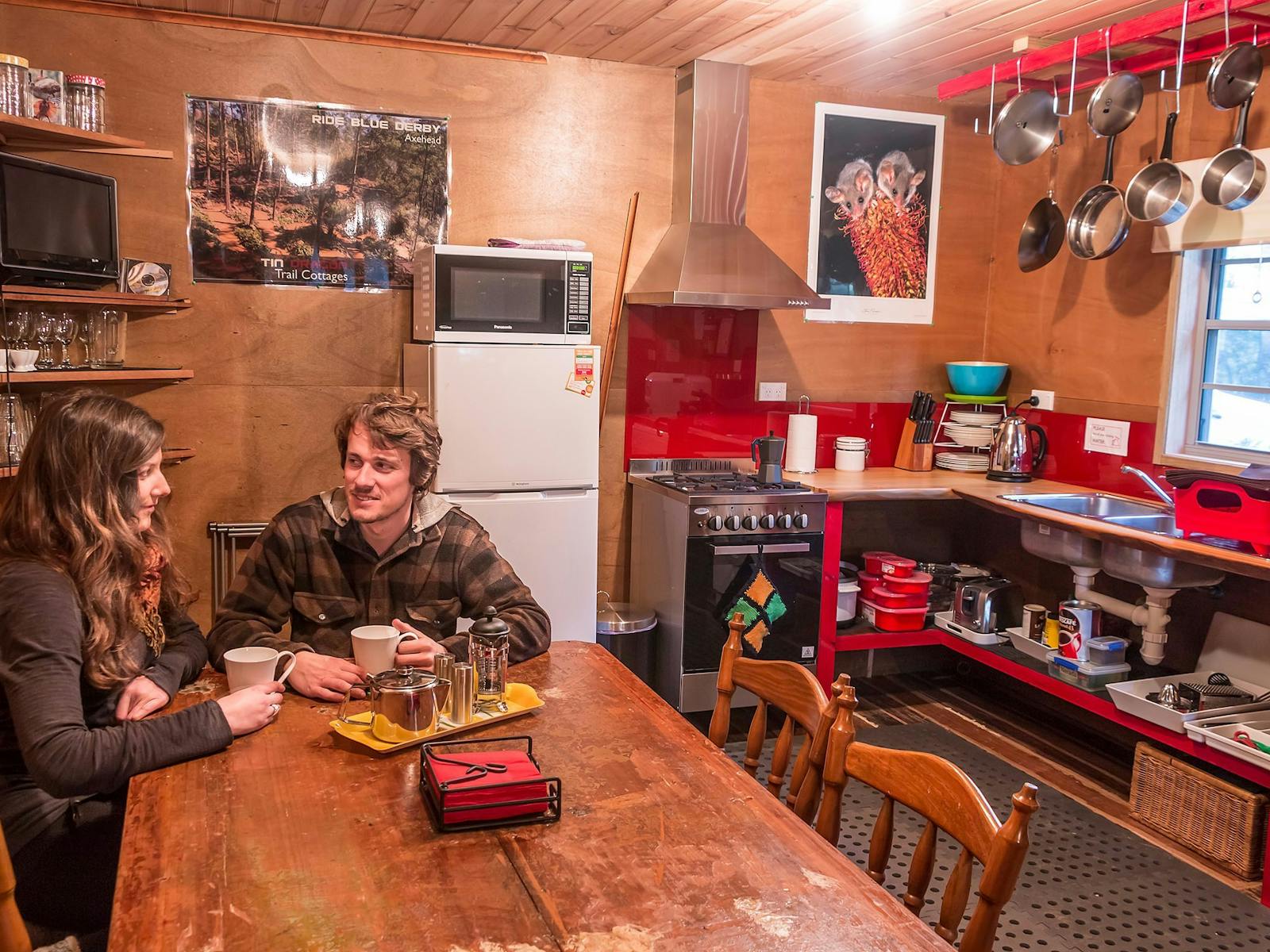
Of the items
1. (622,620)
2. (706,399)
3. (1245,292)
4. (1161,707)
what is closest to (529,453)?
(622,620)

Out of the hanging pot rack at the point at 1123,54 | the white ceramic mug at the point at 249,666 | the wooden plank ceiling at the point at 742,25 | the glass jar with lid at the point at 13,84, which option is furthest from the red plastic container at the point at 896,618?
the glass jar with lid at the point at 13,84

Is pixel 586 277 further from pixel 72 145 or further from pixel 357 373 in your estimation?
pixel 72 145

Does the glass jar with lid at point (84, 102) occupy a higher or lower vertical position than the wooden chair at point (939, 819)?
higher

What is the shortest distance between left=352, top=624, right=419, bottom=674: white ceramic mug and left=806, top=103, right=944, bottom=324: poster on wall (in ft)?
10.0

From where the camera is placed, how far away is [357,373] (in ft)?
13.0

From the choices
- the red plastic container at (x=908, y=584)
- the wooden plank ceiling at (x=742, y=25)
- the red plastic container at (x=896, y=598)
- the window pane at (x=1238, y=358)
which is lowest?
the red plastic container at (x=896, y=598)

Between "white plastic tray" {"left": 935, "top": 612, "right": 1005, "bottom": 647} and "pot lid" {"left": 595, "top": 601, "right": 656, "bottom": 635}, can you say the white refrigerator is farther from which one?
"white plastic tray" {"left": 935, "top": 612, "right": 1005, "bottom": 647}

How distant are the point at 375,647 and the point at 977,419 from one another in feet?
11.0

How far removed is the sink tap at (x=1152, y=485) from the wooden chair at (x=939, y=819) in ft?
8.06

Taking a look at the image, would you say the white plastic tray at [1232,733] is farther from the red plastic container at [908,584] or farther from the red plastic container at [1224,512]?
the red plastic container at [908,584]

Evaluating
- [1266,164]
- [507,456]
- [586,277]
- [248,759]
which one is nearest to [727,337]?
[586,277]

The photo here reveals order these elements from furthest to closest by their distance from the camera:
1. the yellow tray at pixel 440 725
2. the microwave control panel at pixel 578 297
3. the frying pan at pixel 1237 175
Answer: the microwave control panel at pixel 578 297 < the frying pan at pixel 1237 175 < the yellow tray at pixel 440 725

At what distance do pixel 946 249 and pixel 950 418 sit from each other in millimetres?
776

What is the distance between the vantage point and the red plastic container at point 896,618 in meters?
4.17
